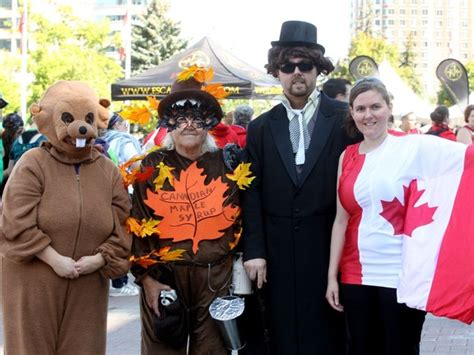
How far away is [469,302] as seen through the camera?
4355mm

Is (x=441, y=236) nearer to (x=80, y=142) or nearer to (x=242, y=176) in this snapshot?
(x=242, y=176)

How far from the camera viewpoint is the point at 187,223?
15.8 feet

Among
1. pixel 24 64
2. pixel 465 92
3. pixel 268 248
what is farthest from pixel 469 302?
pixel 24 64

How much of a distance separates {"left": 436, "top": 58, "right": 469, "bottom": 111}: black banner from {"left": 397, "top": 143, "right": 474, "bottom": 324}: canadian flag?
590 inches

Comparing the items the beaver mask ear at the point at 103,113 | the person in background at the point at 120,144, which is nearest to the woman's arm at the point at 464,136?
the person in background at the point at 120,144

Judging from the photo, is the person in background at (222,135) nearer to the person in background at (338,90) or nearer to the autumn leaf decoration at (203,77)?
the autumn leaf decoration at (203,77)

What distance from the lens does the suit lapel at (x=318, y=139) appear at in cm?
484

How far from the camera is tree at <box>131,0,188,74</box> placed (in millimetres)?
49938

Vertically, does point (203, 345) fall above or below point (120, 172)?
below

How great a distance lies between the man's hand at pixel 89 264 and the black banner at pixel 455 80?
15426mm

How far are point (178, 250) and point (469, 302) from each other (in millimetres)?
1575

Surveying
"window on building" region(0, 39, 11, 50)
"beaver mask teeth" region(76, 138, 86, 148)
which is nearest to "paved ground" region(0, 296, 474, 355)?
"beaver mask teeth" region(76, 138, 86, 148)

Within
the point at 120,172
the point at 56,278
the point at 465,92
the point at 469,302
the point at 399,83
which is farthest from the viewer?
the point at 399,83

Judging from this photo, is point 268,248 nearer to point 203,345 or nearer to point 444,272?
point 203,345
